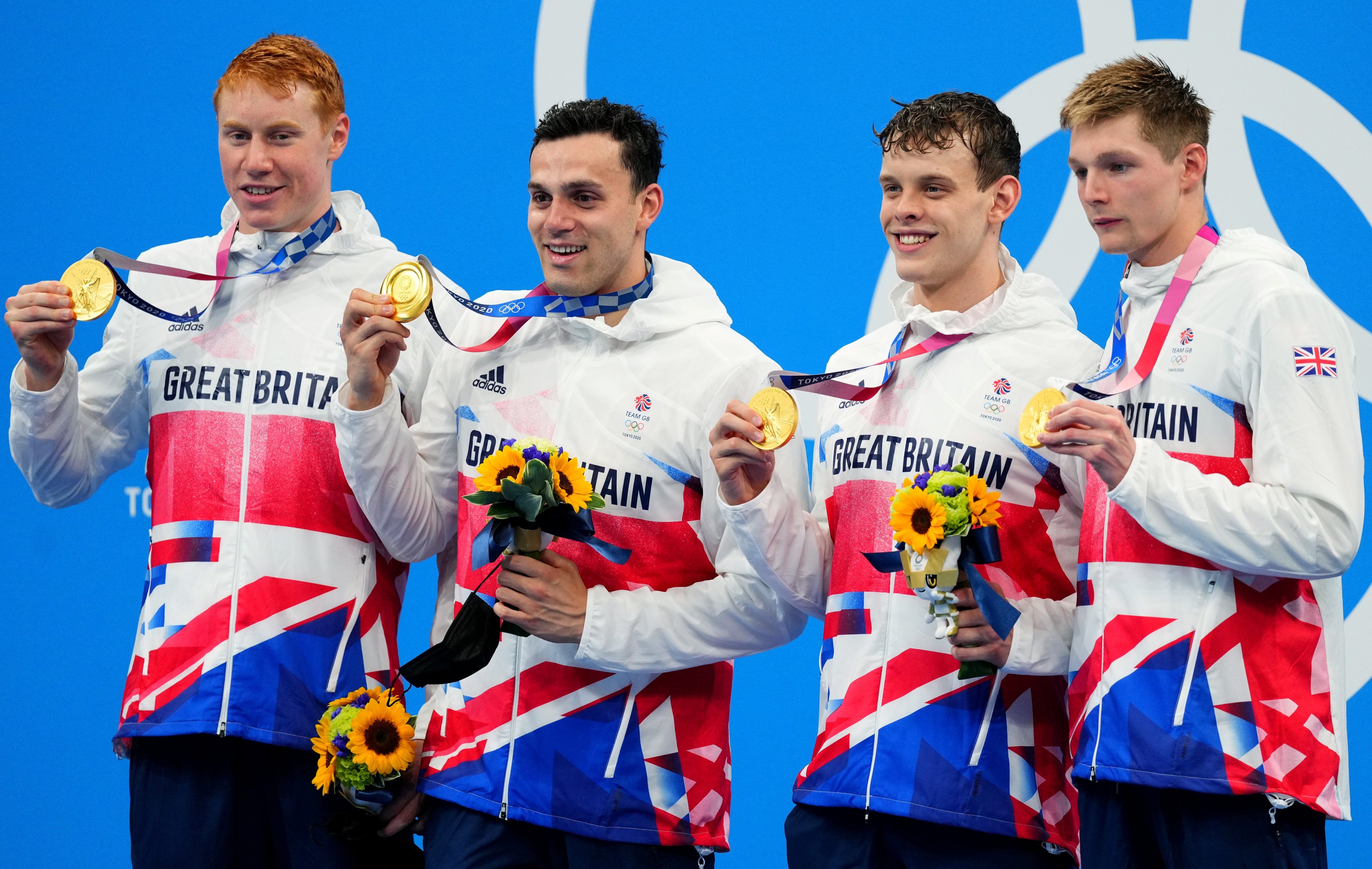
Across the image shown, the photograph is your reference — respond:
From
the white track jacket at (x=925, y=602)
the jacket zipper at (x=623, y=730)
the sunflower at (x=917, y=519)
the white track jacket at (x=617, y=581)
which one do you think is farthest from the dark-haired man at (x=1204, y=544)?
the jacket zipper at (x=623, y=730)

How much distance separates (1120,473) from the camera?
2.32 meters

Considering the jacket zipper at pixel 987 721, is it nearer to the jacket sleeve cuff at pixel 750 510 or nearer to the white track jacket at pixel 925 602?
the white track jacket at pixel 925 602

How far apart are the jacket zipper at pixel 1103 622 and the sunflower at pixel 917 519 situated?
0.31m

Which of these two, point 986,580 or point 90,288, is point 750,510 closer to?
point 986,580

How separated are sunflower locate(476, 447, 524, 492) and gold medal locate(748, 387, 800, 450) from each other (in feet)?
1.44

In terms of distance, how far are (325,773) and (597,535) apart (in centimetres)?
72

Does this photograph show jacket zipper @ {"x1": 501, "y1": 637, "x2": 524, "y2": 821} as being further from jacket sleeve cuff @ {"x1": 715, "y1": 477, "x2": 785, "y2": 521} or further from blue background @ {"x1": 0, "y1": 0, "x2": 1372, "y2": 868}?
blue background @ {"x1": 0, "y1": 0, "x2": 1372, "y2": 868}

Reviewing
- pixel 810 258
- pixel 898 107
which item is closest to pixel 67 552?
pixel 810 258

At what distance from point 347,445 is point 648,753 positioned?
865 millimetres

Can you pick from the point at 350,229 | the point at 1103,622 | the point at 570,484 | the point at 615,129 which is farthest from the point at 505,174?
the point at 1103,622

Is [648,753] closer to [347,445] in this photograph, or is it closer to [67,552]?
[347,445]

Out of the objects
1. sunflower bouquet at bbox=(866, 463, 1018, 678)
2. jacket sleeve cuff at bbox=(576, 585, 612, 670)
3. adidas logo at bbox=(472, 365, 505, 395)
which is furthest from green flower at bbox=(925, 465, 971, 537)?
adidas logo at bbox=(472, 365, 505, 395)

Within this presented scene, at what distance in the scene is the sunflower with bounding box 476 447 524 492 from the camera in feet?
8.24

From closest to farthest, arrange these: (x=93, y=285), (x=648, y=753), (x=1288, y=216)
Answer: (x=648, y=753) → (x=93, y=285) → (x=1288, y=216)
